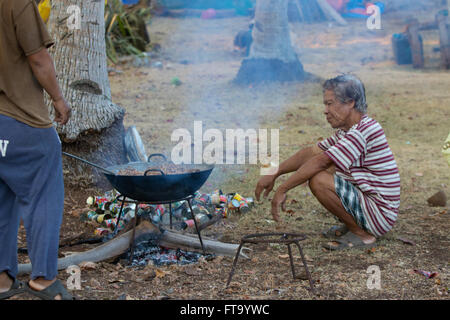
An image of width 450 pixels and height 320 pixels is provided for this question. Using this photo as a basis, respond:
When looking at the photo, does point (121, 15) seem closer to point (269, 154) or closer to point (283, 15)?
point (283, 15)

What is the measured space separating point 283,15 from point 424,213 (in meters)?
7.40

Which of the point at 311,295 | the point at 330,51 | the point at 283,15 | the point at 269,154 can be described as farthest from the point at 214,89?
the point at 311,295

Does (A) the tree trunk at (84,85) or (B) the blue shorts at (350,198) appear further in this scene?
(A) the tree trunk at (84,85)

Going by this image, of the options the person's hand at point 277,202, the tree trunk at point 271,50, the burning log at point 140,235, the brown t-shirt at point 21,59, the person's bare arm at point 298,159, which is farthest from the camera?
the tree trunk at point 271,50

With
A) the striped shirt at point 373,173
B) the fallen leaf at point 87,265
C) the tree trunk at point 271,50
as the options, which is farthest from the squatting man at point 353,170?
the tree trunk at point 271,50

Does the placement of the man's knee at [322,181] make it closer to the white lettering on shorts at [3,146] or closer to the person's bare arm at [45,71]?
the person's bare arm at [45,71]

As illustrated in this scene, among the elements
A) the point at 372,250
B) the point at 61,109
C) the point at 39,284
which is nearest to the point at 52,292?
the point at 39,284

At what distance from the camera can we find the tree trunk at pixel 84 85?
5.62m

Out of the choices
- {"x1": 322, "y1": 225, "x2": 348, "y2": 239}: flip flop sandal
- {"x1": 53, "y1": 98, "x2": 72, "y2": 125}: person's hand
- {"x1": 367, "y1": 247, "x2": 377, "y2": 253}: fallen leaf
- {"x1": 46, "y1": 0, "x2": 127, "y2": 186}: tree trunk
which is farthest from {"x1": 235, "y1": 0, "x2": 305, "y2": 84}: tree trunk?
{"x1": 53, "y1": 98, "x2": 72, "y2": 125}: person's hand

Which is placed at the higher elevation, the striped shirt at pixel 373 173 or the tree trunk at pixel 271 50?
the tree trunk at pixel 271 50

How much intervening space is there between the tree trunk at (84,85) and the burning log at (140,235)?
1739mm

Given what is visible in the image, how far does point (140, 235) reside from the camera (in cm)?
420

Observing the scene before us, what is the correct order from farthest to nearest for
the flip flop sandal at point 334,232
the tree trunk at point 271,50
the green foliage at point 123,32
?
the green foliage at point 123,32
the tree trunk at point 271,50
the flip flop sandal at point 334,232

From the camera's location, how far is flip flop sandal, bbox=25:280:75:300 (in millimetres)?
3131
